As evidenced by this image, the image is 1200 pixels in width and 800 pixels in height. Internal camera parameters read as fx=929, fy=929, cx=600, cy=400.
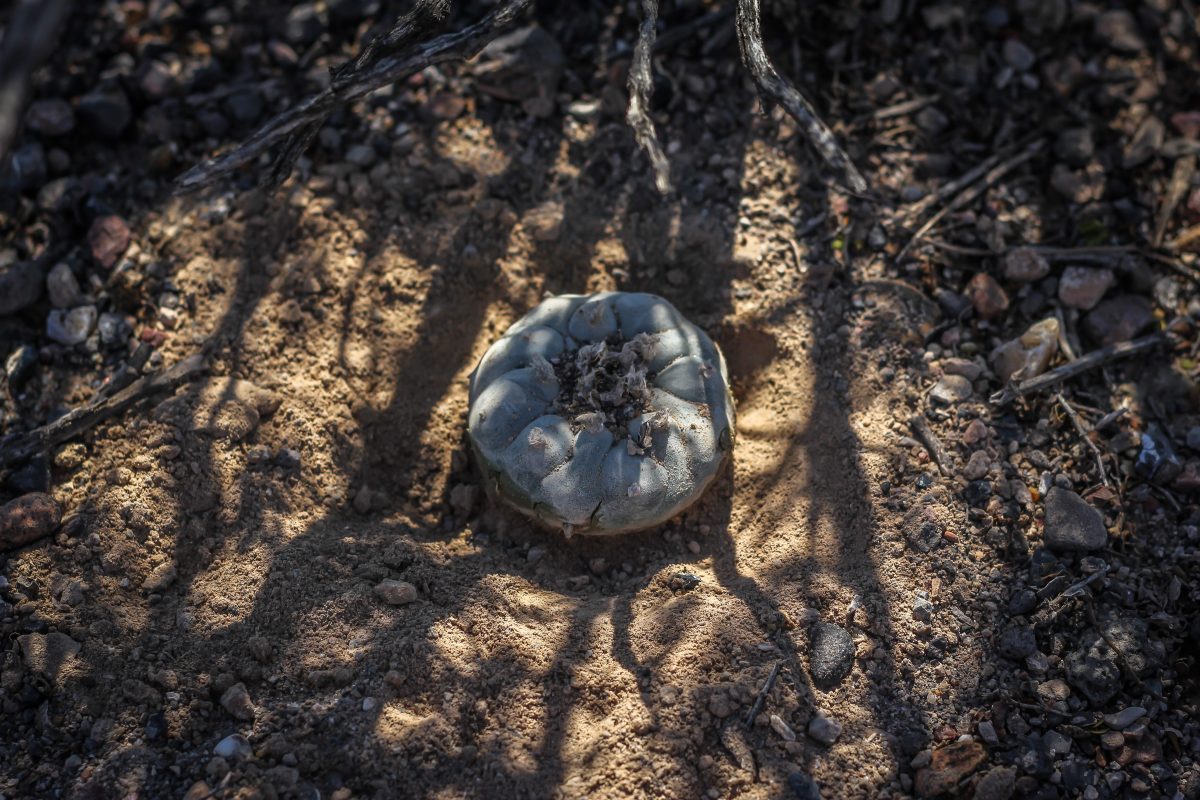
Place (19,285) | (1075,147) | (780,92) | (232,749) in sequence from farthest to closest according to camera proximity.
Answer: (1075,147)
(19,285)
(780,92)
(232,749)

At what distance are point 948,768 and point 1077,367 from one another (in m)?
1.93

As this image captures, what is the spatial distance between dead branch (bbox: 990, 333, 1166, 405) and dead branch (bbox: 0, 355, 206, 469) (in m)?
3.60

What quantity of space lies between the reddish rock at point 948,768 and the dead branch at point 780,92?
2.12 metres

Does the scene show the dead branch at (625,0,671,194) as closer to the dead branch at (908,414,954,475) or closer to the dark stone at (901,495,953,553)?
the dead branch at (908,414,954,475)

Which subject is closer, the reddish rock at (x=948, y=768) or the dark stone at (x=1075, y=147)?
the reddish rock at (x=948, y=768)

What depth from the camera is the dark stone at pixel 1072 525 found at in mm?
3707

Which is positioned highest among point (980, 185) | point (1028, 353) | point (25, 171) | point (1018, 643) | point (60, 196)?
point (25, 171)

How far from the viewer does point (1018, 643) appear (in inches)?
138

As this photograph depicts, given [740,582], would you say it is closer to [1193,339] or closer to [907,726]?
[907,726]

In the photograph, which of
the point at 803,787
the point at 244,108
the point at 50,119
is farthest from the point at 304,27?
the point at 803,787

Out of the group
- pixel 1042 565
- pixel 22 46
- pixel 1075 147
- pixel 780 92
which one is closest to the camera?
pixel 22 46

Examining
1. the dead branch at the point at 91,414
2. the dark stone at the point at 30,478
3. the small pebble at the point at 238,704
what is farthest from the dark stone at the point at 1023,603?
the dark stone at the point at 30,478

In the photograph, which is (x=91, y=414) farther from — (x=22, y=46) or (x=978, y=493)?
(x=978, y=493)

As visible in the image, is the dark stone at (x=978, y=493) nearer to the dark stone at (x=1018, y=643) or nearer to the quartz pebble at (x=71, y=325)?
the dark stone at (x=1018, y=643)
